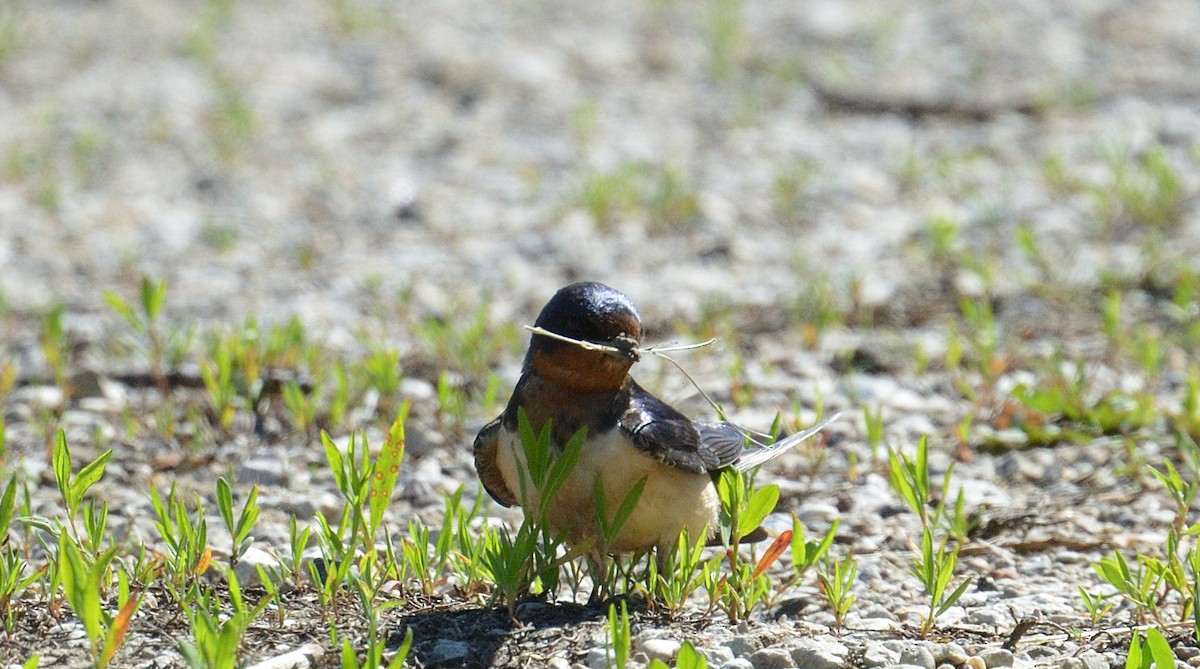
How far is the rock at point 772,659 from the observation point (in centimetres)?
314

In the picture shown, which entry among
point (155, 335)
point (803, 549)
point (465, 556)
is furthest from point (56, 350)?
point (803, 549)

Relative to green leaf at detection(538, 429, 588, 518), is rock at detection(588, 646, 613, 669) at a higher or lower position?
lower

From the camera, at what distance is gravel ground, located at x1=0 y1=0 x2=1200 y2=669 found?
4137mm

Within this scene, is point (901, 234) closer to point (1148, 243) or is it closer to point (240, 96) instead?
point (1148, 243)

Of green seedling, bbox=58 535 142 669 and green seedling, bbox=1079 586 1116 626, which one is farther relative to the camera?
green seedling, bbox=1079 586 1116 626

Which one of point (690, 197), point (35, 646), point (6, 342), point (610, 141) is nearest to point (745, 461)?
point (35, 646)

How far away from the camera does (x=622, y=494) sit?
3.41m

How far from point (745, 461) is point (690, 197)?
4045 mm

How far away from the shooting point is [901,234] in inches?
291

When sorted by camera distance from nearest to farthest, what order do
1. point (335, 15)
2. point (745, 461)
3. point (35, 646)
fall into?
point (35, 646) → point (745, 461) → point (335, 15)

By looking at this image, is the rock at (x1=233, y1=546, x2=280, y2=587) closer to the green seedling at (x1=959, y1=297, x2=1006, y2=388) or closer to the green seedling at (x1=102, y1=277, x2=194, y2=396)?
the green seedling at (x1=102, y1=277, x2=194, y2=396)

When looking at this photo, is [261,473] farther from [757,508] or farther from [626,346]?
[757,508]

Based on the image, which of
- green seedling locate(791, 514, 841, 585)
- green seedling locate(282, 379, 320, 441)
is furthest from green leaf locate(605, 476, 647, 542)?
green seedling locate(282, 379, 320, 441)

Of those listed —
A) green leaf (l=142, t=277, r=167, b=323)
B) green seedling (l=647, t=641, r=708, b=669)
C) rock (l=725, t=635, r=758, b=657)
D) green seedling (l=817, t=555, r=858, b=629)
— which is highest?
green leaf (l=142, t=277, r=167, b=323)
